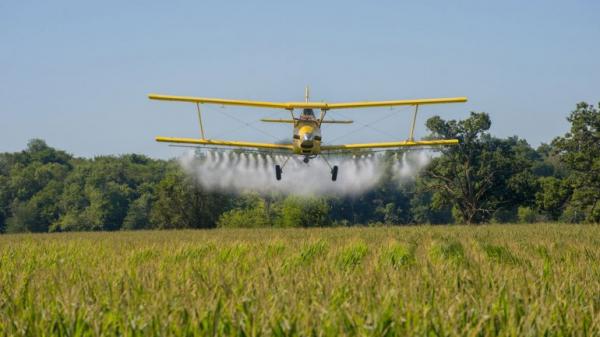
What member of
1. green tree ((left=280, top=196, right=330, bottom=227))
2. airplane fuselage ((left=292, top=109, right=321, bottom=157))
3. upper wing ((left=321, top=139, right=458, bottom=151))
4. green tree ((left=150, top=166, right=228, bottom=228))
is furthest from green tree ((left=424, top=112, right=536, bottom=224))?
airplane fuselage ((left=292, top=109, right=321, bottom=157))

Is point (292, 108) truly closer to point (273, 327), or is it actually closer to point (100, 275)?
point (100, 275)

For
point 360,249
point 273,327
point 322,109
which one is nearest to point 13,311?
point 273,327

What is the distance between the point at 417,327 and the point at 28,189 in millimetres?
172948

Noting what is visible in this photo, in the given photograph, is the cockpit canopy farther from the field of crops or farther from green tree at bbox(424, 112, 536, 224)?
green tree at bbox(424, 112, 536, 224)

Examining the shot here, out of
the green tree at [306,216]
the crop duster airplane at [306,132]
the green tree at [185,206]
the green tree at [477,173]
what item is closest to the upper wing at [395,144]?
the crop duster airplane at [306,132]

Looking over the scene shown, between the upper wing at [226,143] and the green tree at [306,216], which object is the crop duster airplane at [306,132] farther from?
the green tree at [306,216]

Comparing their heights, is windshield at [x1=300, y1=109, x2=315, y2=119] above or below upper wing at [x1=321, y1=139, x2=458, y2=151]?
above

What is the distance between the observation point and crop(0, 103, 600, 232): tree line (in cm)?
7762

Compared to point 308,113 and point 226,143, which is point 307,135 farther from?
point 226,143

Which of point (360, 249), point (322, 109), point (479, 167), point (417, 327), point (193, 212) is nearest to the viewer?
point (417, 327)

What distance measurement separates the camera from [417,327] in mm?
6414

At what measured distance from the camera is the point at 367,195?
141 m

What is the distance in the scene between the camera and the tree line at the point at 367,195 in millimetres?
77625

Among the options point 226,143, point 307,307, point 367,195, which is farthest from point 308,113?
point 367,195
